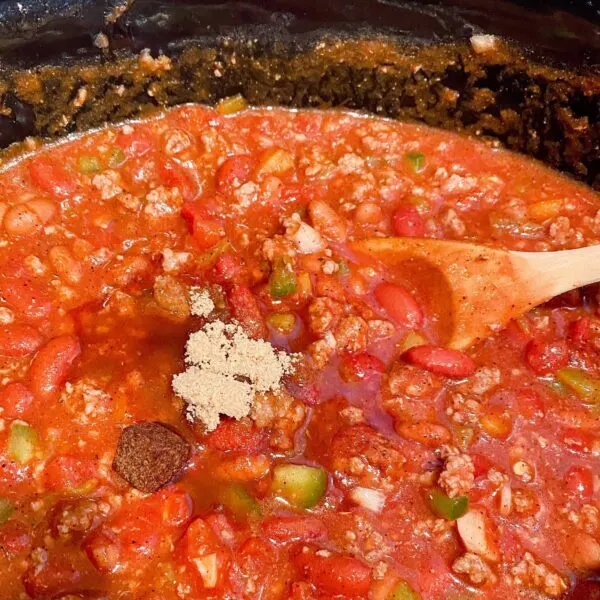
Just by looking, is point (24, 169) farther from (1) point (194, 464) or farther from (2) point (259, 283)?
(1) point (194, 464)

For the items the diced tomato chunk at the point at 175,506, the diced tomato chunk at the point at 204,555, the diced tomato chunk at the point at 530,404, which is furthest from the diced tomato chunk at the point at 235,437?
the diced tomato chunk at the point at 530,404

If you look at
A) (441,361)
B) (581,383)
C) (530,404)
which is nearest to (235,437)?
(441,361)

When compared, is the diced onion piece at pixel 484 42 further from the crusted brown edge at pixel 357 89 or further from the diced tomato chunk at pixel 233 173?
the diced tomato chunk at pixel 233 173

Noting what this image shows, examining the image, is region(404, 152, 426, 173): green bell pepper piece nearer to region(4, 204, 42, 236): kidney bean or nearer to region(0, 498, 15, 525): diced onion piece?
region(4, 204, 42, 236): kidney bean

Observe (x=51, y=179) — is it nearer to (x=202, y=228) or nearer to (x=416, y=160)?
(x=202, y=228)

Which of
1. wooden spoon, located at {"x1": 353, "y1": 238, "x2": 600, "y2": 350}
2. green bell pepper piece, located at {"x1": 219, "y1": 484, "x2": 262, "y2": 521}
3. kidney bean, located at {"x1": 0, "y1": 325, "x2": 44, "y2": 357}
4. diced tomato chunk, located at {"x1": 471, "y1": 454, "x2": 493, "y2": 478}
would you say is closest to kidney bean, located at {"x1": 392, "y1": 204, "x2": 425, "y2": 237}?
wooden spoon, located at {"x1": 353, "y1": 238, "x2": 600, "y2": 350}
